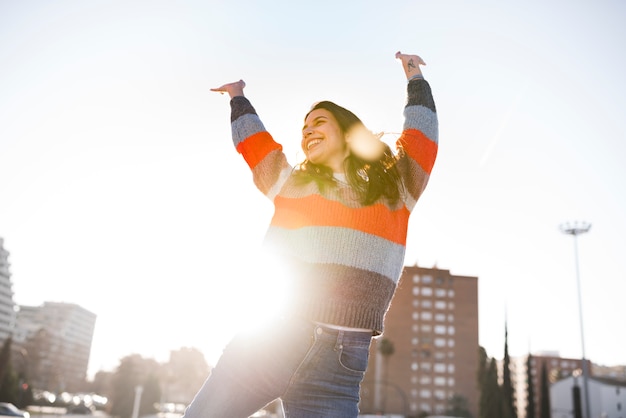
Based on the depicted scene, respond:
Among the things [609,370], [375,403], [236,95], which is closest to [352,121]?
[236,95]

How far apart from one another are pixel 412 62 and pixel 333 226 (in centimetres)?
115

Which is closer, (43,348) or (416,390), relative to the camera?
(416,390)

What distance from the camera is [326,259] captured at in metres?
1.84

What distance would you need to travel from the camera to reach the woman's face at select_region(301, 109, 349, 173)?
2164mm

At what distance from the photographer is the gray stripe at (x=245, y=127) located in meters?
Result: 2.31

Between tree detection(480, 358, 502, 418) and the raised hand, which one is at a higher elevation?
the raised hand

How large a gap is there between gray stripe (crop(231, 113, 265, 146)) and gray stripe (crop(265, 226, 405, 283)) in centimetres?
57

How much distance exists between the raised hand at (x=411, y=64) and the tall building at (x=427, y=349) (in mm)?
73908

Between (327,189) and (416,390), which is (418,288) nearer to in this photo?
(416,390)

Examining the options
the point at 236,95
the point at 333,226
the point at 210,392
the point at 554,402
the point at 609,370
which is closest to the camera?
the point at 210,392

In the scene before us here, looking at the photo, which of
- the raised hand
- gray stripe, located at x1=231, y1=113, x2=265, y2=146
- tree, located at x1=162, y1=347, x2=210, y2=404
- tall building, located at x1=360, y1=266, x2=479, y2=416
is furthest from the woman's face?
tree, located at x1=162, y1=347, x2=210, y2=404

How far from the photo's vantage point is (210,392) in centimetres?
173

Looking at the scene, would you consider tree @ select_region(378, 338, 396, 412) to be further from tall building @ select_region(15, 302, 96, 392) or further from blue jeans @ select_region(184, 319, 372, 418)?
tall building @ select_region(15, 302, 96, 392)

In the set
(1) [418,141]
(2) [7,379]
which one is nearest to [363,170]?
(1) [418,141]
